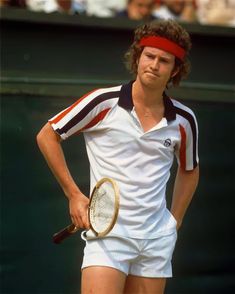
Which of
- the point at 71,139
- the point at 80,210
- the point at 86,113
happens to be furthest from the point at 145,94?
the point at 71,139

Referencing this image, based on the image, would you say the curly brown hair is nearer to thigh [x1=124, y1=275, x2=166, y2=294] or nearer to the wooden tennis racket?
the wooden tennis racket

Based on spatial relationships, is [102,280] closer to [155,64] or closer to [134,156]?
[134,156]

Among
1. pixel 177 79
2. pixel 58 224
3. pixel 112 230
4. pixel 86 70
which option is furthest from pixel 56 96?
pixel 112 230

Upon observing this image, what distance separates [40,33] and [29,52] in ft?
0.50

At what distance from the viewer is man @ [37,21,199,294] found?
155 inches

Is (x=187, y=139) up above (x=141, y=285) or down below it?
above

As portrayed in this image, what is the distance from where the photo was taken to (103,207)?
392 centimetres

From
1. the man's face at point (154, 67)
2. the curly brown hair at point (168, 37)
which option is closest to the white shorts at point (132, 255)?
the man's face at point (154, 67)

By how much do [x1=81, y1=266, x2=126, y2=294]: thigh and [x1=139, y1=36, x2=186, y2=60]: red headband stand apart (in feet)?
3.78

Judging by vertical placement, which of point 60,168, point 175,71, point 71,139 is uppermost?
point 175,71

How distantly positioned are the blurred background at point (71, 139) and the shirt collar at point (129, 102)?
1.45 m

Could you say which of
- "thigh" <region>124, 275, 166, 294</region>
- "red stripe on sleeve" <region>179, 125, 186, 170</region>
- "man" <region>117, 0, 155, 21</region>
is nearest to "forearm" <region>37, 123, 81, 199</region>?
"thigh" <region>124, 275, 166, 294</region>

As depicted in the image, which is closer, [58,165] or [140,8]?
[58,165]

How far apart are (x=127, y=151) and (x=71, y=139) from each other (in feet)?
5.23
